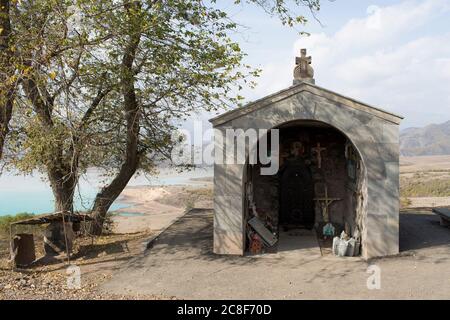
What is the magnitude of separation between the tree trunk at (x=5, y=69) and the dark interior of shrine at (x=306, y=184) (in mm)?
7172

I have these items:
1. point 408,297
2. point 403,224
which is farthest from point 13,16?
point 403,224

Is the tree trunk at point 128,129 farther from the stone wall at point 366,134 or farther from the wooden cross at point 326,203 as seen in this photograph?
the wooden cross at point 326,203

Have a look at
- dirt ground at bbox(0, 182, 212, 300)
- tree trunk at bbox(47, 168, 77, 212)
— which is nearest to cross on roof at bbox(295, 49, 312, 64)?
dirt ground at bbox(0, 182, 212, 300)

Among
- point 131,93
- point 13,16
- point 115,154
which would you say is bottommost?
point 115,154

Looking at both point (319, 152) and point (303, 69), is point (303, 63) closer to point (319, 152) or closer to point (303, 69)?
point (303, 69)

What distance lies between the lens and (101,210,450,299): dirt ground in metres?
8.51

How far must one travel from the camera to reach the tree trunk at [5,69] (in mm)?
10227

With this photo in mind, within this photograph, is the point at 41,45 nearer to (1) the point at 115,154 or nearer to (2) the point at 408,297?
(1) the point at 115,154

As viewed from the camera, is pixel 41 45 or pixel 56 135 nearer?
pixel 41 45

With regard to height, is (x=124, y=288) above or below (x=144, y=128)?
below

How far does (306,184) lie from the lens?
1421cm

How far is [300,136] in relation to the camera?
14.2m

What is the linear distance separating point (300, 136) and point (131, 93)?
578cm

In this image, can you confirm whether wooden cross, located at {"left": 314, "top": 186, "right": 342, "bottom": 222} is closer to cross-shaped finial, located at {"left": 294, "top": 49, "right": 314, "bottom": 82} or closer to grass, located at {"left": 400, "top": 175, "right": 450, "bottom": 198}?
cross-shaped finial, located at {"left": 294, "top": 49, "right": 314, "bottom": 82}
